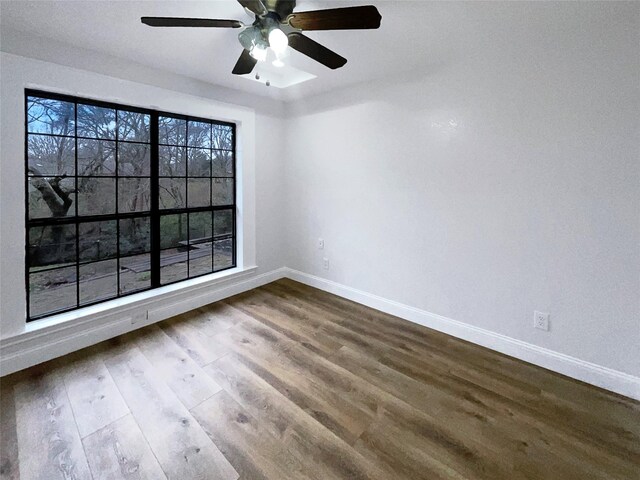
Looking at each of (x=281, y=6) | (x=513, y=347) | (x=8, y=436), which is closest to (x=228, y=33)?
(x=281, y=6)

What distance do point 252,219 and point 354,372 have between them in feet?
7.64

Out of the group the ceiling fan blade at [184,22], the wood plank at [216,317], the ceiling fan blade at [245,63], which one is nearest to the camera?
the ceiling fan blade at [184,22]

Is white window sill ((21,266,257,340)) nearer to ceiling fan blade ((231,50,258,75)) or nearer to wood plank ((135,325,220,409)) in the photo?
wood plank ((135,325,220,409))

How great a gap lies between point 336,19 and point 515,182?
1.79m

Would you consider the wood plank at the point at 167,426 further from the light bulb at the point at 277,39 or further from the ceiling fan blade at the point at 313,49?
the ceiling fan blade at the point at 313,49

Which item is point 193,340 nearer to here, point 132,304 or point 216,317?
point 216,317

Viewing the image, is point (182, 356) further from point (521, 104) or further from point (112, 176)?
point (521, 104)

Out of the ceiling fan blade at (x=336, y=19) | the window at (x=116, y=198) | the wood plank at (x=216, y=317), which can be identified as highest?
the ceiling fan blade at (x=336, y=19)

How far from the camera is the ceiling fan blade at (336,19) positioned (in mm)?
1496

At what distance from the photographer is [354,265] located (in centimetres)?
352

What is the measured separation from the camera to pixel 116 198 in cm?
280

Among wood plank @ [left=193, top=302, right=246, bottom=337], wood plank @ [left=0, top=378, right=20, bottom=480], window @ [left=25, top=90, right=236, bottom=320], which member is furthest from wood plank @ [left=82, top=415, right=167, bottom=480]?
window @ [left=25, top=90, right=236, bottom=320]

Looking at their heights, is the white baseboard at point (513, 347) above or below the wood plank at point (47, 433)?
above

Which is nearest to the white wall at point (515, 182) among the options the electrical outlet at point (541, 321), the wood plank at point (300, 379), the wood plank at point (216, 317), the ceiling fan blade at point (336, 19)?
the electrical outlet at point (541, 321)
